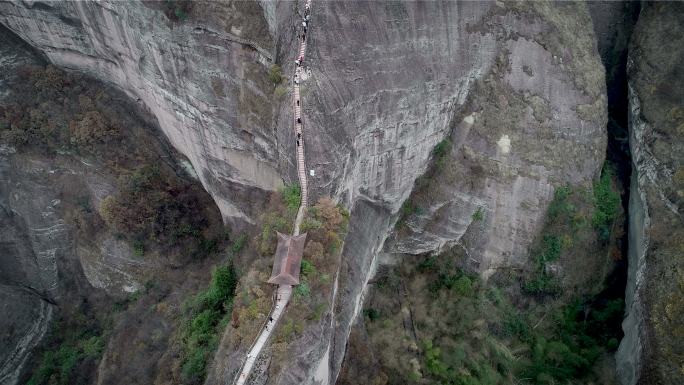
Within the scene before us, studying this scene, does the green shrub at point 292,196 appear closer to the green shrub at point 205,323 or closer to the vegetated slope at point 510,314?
the green shrub at point 205,323

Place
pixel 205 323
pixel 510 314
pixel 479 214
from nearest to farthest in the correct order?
pixel 205 323 → pixel 510 314 → pixel 479 214

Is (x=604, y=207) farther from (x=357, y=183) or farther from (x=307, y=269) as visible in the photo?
(x=307, y=269)

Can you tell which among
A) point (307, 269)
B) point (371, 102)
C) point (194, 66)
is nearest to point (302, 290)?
point (307, 269)

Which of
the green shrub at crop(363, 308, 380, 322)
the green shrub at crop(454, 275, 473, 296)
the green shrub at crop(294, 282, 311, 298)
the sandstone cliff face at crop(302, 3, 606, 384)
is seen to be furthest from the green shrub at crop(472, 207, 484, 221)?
the green shrub at crop(294, 282, 311, 298)

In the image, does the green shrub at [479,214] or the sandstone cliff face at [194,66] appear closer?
the sandstone cliff face at [194,66]

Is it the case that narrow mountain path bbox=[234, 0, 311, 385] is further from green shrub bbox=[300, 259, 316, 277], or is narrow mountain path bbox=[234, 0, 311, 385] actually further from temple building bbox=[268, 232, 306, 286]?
green shrub bbox=[300, 259, 316, 277]

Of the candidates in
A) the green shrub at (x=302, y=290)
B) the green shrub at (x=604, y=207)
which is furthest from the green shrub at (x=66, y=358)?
the green shrub at (x=604, y=207)

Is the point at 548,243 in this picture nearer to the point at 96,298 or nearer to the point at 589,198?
the point at 589,198

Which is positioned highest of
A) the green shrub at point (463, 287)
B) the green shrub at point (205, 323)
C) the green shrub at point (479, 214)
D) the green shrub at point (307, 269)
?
the green shrub at point (479, 214)
